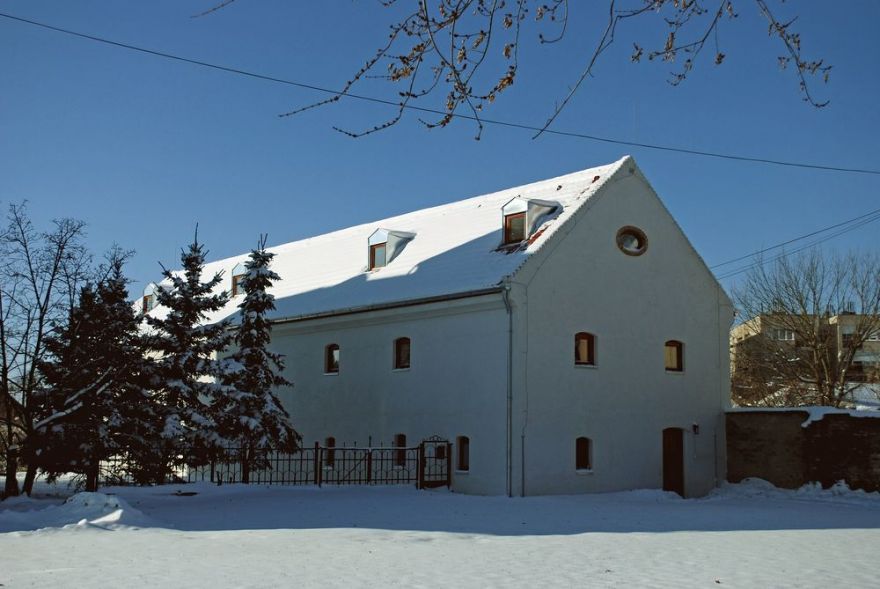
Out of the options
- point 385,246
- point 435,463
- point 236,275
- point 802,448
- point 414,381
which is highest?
point 385,246

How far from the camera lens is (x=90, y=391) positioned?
2300 centimetres

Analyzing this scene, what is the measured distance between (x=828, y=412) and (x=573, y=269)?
27.4 ft

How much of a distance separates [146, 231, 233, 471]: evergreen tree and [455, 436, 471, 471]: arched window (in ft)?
22.2

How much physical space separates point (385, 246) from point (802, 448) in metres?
14.9

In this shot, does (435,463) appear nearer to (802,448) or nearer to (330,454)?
(330,454)

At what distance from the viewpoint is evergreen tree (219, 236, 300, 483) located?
26.9 m

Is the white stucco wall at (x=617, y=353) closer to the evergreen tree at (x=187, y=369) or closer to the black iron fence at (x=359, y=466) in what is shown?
the black iron fence at (x=359, y=466)

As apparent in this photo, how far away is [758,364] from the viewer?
4584cm

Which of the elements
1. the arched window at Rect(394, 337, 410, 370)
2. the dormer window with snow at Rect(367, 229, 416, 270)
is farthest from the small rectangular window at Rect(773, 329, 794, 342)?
the arched window at Rect(394, 337, 410, 370)

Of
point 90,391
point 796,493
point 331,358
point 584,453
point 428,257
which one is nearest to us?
point 90,391

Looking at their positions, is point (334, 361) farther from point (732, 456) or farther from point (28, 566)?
point (28, 566)

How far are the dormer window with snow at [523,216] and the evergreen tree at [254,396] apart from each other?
755 centimetres

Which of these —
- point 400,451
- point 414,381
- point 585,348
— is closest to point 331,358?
point 414,381

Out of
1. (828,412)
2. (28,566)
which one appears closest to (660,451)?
(828,412)
